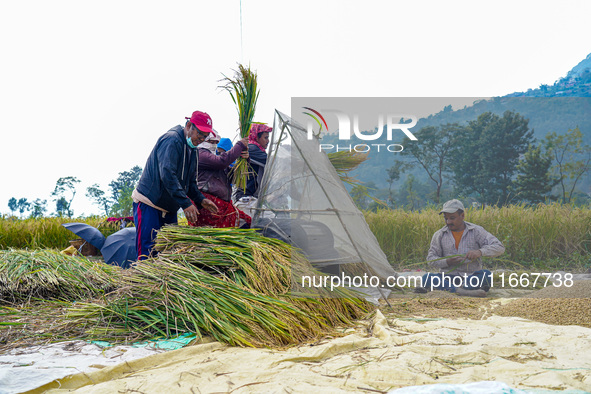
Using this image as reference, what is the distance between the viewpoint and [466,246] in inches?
185

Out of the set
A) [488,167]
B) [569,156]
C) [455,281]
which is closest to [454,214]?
[455,281]

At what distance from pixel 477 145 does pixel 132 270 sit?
820cm

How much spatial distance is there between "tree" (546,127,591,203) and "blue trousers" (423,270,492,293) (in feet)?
16.0

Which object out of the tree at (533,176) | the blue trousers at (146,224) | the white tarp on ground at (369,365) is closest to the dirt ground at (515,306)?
the white tarp on ground at (369,365)

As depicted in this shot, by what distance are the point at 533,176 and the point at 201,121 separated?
24.1ft

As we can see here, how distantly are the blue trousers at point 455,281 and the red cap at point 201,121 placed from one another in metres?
2.88

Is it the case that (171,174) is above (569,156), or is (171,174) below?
below

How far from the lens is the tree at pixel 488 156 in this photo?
347 inches

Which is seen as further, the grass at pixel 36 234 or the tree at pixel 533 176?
the grass at pixel 36 234

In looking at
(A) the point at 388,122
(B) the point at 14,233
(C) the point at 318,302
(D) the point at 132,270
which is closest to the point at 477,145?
(A) the point at 388,122

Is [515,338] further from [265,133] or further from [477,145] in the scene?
[477,145]

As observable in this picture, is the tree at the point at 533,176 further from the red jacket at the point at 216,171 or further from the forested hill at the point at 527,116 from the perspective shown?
the red jacket at the point at 216,171

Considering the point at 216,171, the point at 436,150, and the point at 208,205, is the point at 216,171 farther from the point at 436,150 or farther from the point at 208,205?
the point at 436,150

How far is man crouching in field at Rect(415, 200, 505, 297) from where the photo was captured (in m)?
4.64
